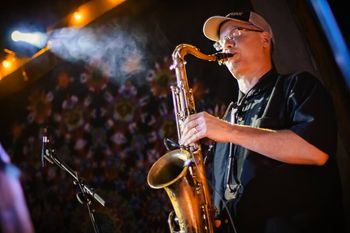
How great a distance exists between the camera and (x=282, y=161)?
195 centimetres

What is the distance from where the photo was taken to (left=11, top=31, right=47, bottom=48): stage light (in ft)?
16.6

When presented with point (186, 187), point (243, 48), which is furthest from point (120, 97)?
point (186, 187)

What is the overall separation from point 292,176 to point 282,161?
108mm

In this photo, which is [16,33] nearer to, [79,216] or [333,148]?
[79,216]

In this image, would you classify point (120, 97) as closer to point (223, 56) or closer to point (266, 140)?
point (223, 56)

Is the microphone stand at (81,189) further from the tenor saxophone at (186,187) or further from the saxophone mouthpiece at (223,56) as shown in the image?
the saxophone mouthpiece at (223,56)

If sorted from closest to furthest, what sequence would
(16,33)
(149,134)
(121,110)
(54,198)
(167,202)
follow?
(167,202) < (149,134) < (121,110) < (54,198) < (16,33)

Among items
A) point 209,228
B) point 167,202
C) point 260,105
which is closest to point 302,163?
point 260,105

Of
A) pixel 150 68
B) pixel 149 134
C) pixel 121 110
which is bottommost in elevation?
pixel 149 134

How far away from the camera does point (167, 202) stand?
3695 millimetres

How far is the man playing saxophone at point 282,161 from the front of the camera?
188 centimetres

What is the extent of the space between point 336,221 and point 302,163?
0.38 meters

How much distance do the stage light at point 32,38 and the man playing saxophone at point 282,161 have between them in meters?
3.95

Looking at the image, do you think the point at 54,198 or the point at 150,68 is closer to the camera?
the point at 150,68
